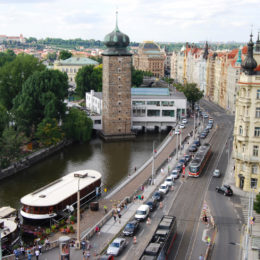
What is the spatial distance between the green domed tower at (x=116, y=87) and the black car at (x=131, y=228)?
Result: 49144 millimetres

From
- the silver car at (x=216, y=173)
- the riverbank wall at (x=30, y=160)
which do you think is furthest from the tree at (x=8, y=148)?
the silver car at (x=216, y=173)

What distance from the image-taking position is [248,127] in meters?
50.3

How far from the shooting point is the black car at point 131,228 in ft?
124

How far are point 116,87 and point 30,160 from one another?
27.9 metres

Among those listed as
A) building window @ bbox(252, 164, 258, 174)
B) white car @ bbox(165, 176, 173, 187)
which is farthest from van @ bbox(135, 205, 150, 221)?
building window @ bbox(252, 164, 258, 174)

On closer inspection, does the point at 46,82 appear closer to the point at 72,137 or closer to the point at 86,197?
the point at 72,137

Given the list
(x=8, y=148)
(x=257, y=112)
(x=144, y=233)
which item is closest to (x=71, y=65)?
(x=8, y=148)

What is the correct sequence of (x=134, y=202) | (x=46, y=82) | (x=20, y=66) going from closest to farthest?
(x=134, y=202) < (x=46, y=82) < (x=20, y=66)

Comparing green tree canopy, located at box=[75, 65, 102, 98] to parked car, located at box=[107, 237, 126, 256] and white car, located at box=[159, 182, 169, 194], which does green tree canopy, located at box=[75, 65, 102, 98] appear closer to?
white car, located at box=[159, 182, 169, 194]

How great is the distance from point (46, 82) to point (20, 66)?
16836 millimetres

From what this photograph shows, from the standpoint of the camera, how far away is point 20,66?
9394 centimetres

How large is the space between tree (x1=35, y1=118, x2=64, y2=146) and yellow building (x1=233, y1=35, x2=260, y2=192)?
3608 centimetres

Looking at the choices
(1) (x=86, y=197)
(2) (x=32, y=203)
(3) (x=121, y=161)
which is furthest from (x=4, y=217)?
(3) (x=121, y=161)

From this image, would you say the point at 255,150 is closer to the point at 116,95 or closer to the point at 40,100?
the point at 116,95
